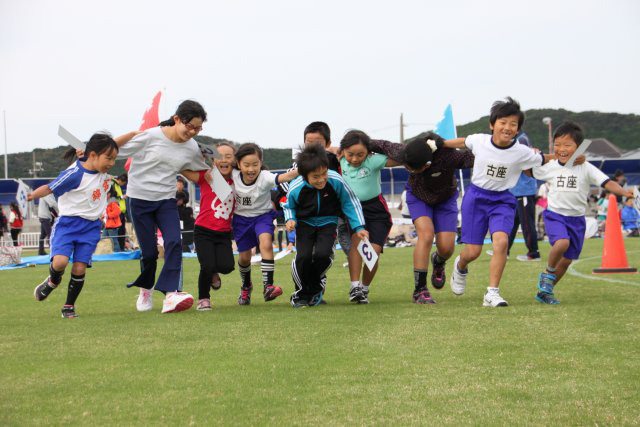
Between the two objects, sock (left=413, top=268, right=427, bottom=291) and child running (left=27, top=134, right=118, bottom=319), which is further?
sock (left=413, top=268, right=427, bottom=291)

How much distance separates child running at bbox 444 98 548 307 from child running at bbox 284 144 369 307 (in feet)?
3.59

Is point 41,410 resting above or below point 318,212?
below

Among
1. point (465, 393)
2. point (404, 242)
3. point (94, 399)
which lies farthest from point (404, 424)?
point (404, 242)

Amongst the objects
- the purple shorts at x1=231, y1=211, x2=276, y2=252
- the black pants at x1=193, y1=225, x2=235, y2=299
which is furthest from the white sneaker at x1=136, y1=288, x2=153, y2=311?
the purple shorts at x1=231, y1=211, x2=276, y2=252

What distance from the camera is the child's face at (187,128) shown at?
24.9 feet

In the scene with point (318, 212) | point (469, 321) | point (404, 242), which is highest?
point (318, 212)

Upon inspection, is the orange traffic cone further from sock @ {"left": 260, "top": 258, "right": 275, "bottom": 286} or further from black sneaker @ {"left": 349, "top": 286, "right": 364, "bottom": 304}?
sock @ {"left": 260, "top": 258, "right": 275, "bottom": 286}

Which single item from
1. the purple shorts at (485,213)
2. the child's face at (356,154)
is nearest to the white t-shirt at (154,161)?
the child's face at (356,154)

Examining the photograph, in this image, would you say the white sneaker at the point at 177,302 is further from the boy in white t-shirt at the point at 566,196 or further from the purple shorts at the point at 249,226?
the boy in white t-shirt at the point at 566,196

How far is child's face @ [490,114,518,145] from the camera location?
7.50 metres

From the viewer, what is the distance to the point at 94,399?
3961mm

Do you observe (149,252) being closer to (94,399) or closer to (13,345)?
(13,345)

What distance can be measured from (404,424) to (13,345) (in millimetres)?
3527

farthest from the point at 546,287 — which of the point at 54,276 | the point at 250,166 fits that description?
the point at 54,276
